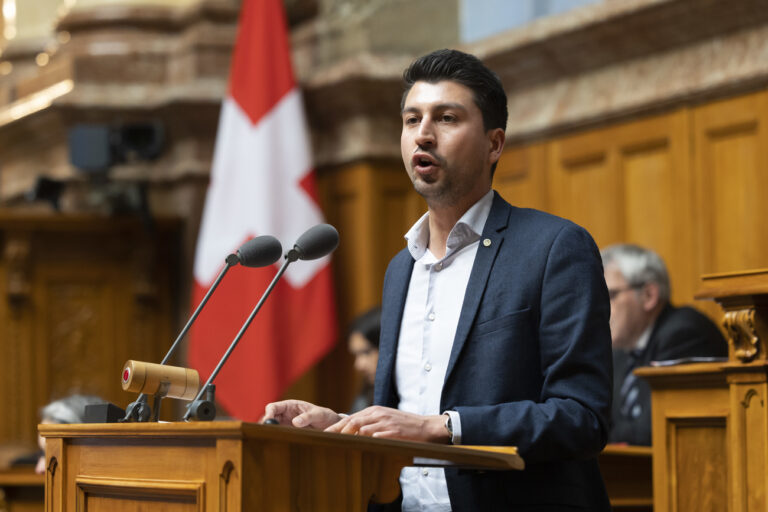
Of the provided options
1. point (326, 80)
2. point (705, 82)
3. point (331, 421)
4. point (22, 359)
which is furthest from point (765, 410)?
point (22, 359)

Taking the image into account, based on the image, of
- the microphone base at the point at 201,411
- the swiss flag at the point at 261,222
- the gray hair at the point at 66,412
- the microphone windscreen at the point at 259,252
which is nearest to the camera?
the microphone base at the point at 201,411

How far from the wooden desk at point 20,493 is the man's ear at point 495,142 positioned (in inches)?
Result: 145

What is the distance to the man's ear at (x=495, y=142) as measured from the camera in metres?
2.86

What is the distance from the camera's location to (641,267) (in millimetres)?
5570

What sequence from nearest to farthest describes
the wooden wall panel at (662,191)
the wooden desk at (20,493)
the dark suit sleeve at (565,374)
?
the dark suit sleeve at (565,374)
the wooden desk at (20,493)
the wooden wall panel at (662,191)

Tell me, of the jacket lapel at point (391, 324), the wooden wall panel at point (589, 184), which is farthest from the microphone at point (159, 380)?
the wooden wall panel at point (589, 184)

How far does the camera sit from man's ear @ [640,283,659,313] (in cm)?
553

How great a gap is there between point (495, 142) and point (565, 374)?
1.97 ft

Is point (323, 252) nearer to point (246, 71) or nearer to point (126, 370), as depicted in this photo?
point (126, 370)

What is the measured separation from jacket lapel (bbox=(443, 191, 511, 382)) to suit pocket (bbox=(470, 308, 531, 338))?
3 centimetres

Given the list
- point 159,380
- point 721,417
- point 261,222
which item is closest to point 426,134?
point 159,380

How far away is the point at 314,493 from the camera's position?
2.29m

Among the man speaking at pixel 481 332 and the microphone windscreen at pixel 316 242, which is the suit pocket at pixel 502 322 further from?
the microphone windscreen at pixel 316 242

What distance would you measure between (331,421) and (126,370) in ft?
1.40
